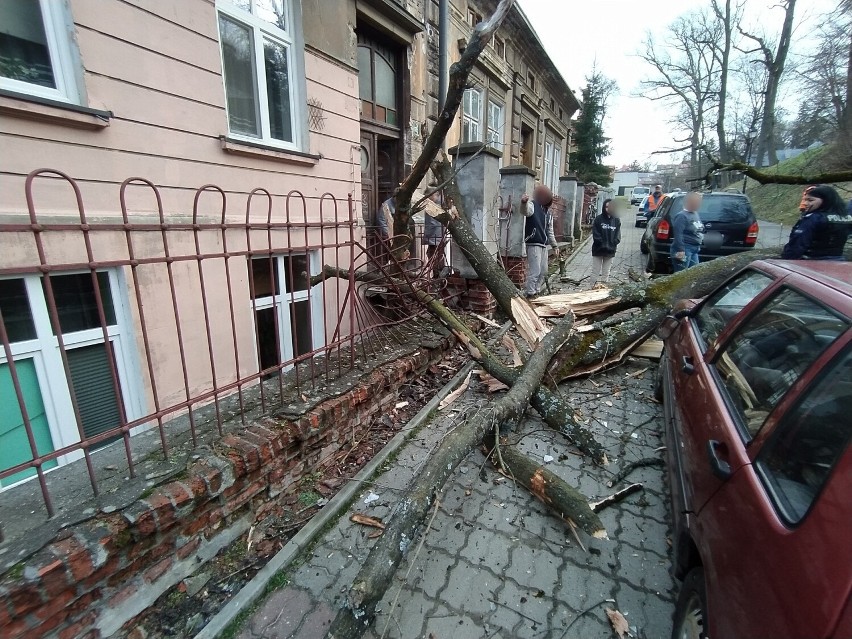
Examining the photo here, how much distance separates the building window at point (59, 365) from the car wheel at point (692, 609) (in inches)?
103

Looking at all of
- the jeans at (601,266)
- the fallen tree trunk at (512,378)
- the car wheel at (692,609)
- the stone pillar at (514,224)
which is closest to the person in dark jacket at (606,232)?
the jeans at (601,266)

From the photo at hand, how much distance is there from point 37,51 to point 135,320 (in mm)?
1745

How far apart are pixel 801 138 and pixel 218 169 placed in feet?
99.2

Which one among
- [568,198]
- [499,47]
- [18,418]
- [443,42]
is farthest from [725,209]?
[18,418]

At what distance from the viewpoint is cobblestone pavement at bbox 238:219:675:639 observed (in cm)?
199

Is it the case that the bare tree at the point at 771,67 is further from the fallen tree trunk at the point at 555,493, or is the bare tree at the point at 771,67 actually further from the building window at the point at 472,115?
the fallen tree trunk at the point at 555,493

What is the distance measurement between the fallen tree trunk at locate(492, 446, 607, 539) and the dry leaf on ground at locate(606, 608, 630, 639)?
1.17 feet

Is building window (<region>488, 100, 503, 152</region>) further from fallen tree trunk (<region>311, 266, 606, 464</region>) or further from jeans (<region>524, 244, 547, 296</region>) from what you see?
fallen tree trunk (<region>311, 266, 606, 464</region>)

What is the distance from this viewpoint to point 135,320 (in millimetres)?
2953

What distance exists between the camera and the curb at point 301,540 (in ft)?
6.47

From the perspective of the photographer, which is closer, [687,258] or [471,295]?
[471,295]

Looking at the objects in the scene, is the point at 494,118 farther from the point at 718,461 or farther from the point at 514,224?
the point at 718,461

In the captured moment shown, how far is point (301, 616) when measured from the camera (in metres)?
2.03

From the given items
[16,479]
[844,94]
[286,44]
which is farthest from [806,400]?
[844,94]
